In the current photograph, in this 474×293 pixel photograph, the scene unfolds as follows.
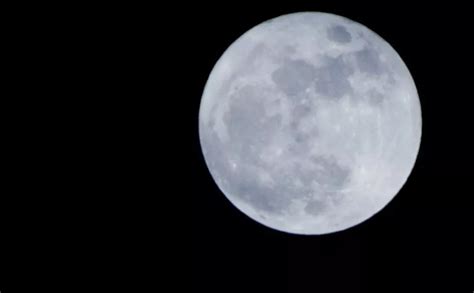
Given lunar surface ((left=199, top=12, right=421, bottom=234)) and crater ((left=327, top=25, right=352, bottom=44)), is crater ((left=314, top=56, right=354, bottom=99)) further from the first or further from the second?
crater ((left=327, top=25, right=352, bottom=44))

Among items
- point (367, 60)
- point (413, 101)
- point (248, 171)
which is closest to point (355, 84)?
point (367, 60)

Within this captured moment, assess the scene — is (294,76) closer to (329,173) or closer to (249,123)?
(249,123)

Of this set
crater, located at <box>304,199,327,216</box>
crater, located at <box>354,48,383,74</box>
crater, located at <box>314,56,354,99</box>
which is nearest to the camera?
crater, located at <box>314,56,354,99</box>

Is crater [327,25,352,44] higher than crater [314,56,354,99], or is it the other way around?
crater [327,25,352,44]

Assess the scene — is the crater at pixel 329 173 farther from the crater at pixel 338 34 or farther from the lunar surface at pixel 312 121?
the crater at pixel 338 34

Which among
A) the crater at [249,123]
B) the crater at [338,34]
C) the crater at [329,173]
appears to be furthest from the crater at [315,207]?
the crater at [338,34]

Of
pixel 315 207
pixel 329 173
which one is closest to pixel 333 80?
pixel 329 173

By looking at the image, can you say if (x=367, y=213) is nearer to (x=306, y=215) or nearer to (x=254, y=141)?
(x=306, y=215)

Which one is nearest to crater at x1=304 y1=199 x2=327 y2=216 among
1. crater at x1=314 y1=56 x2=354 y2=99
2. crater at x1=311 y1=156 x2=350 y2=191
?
crater at x1=311 y1=156 x2=350 y2=191
